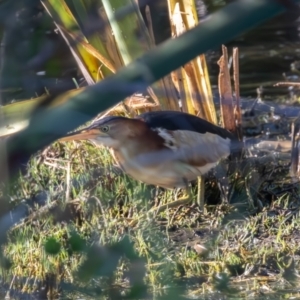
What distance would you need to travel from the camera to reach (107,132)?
294 centimetres

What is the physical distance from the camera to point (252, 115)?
5461 mm

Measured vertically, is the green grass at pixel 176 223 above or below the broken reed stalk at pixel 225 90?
below

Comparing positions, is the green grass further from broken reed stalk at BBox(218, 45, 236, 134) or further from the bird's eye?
broken reed stalk at BBox(218, 45, 236, 134)

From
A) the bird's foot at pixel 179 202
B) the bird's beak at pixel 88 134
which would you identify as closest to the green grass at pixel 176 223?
the bird's foot at pixel 179 202

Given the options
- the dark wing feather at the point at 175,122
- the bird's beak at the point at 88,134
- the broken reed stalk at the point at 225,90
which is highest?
the broken reed stalk at the point at 225,90

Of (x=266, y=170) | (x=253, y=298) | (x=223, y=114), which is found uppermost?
(x=223, y=114)

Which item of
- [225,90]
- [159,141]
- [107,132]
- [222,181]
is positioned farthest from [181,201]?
[107,132]

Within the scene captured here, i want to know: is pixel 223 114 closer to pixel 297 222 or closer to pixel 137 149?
pixel 297 222

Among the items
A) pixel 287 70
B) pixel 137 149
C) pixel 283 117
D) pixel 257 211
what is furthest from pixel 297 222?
pixel 287 70

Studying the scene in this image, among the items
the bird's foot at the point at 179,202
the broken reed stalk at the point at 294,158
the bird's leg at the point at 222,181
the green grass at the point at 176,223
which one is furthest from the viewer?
the broken reed stalk at the point at 294,158

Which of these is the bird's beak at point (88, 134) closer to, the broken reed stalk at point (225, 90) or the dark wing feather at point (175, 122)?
the dark wing feather at point (175, 122)

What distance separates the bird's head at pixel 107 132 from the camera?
114 inches

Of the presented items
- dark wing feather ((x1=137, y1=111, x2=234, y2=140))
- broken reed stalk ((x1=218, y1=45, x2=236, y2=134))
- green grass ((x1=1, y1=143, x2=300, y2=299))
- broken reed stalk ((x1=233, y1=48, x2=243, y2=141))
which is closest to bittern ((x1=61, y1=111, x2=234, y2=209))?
dark wing feather ((x1=137, y1=111, x2=234, y2=140))

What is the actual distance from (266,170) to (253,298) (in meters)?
1.14
